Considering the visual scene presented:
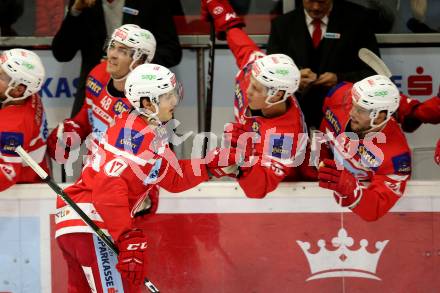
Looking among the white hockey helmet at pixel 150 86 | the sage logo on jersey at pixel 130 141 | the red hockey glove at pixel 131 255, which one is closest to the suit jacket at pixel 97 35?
the white hockey helmet at pixel 150 86

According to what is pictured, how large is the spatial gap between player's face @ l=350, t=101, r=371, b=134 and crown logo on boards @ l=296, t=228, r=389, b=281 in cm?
48

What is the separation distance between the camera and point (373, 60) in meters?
5.09

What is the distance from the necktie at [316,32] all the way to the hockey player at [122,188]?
1202mm

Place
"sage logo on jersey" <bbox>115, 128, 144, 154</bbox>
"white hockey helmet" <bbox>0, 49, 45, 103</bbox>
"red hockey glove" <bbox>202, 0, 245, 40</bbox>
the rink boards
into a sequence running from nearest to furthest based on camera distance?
"sage logo on jersey" <bbox>115, 128, 144, 154</bbox>, the rink boards, "white hockey helmet" <bbox>0, 49, 45, 103</bbox>, "red hockey glove" <bbox>202, 0, 245, 40</bbox>

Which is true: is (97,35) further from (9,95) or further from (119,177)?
(119,177)

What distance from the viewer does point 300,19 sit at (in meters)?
5.15

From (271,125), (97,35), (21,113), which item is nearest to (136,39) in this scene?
(97,35)

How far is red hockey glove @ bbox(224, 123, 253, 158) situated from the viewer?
4594mm

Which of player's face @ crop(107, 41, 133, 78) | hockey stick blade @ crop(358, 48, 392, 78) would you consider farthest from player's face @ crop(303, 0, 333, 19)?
player's face @ crop(107, 41, 133, 78)

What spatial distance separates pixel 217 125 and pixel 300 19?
976mm

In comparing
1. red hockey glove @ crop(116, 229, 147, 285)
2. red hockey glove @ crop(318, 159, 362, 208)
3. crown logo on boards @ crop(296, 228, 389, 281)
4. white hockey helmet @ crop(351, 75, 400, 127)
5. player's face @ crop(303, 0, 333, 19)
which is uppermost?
player's face @ crop(303, 0, 333, 19)

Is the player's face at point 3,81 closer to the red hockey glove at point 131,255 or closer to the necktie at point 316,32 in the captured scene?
the red hockey glove at point 131,255

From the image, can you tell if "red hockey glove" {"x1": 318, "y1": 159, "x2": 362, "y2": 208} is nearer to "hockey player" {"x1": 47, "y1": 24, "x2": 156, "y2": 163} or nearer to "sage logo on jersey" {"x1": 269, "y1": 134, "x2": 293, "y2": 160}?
"sage logo on jersey" {"x1": 269, "y1": 134, "x2": 293, "y2": 160}

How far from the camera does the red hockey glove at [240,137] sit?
15.1ft
